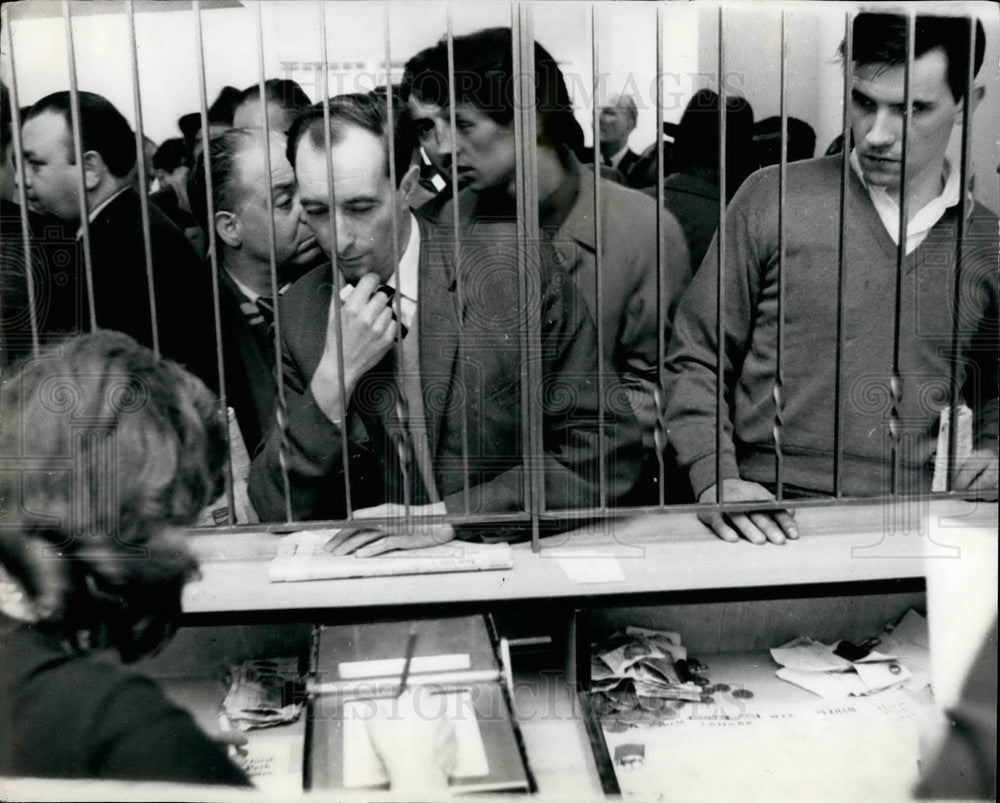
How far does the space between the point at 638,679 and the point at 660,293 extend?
3.04 feet

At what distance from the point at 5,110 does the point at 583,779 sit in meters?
1.95

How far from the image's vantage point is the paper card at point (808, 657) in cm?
260

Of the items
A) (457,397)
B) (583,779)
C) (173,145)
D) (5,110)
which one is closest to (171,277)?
(173,145)

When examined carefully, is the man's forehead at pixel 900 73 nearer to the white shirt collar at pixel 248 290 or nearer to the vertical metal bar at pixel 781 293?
the vertical metal bar at pixel 781 293

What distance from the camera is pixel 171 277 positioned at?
239 centimetres

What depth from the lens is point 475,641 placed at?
2441mm

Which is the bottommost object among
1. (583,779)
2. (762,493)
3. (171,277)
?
(583,779)

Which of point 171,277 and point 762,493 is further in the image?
point 762,493

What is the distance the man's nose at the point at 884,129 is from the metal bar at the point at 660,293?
0.51 m

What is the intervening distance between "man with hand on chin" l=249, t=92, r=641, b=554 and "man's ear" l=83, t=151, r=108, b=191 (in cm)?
44

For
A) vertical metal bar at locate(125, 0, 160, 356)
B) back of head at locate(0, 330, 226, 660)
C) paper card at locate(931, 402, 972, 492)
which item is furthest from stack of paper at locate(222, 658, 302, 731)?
paper card at locate(931, 402, 972, 492)

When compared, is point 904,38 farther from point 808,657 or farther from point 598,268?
point 808,657

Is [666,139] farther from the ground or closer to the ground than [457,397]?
farther from the ground

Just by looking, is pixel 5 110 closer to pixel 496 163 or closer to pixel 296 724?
pixel 496 163
